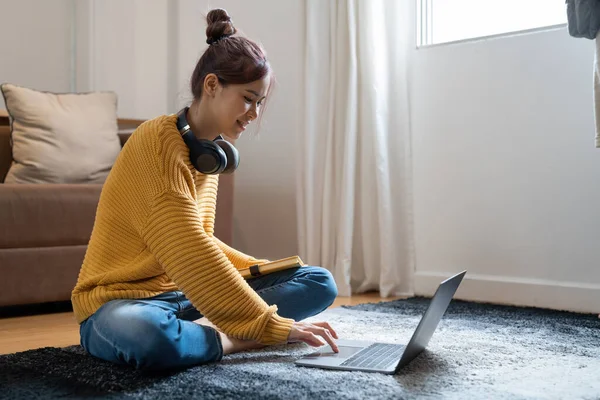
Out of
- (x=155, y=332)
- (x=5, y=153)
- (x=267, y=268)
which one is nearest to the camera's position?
(x=155, y=332)

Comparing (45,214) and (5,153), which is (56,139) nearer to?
(5,153)

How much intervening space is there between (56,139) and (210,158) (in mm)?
1490

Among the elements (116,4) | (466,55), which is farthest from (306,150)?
(116,4)

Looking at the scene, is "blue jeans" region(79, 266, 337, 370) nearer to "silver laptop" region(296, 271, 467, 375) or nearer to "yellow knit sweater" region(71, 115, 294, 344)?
"yellow knit sweater" region(71, 115, 294, 344)

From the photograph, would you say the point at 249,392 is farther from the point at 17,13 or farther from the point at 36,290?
the point at 17,13

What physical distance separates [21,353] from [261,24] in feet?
6.91

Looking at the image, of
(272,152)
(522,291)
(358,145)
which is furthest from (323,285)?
(272,152)

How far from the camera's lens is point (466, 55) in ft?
8.34

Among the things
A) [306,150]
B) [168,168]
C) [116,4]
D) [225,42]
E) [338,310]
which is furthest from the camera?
[116,4]

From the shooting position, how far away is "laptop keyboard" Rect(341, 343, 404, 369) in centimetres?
132

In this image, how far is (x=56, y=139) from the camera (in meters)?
2.67

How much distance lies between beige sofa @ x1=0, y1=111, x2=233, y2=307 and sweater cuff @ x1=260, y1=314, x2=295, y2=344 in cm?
119

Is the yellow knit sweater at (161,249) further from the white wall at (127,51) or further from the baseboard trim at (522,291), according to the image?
the white wall at (127,51)

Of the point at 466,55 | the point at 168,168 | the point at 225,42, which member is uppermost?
the point at 466,55
